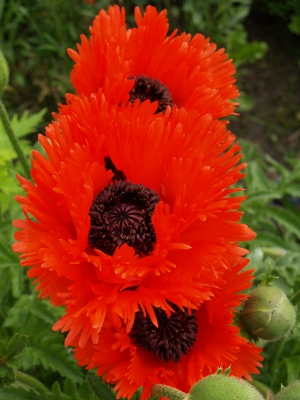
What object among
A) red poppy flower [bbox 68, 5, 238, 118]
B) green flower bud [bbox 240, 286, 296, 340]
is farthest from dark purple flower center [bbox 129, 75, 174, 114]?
green flower bud [bbox 240, 286, 296, 340]

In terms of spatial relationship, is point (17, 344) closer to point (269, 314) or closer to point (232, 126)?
point (269, 314)

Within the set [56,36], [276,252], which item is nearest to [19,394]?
[276,252]

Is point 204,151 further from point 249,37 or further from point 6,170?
point 249,37

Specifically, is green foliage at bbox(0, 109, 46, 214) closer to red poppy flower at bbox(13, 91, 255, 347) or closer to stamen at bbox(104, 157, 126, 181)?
stamen at bbox(104, 157, 126, 181)

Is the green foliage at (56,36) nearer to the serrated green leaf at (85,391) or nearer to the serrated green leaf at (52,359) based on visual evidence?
the serrated green leaf at (52,359)

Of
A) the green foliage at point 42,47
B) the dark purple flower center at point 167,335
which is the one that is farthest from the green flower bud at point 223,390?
the green foliage at point 42,47
